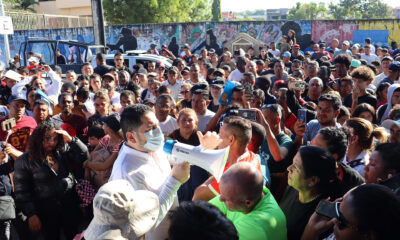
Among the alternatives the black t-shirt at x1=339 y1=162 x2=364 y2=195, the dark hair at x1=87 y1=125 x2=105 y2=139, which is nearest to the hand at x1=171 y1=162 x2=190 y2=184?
the black t-shirt at x1=339 y1=162 x2=364 y2=195

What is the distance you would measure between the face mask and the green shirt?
0.78m

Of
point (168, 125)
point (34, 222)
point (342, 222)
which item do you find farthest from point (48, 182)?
point (342, 222)

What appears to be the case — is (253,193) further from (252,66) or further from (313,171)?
(252,66)

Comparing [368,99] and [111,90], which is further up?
[111,90]

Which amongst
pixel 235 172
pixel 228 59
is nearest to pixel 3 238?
pixel 235 172

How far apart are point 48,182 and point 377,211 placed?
2.89m

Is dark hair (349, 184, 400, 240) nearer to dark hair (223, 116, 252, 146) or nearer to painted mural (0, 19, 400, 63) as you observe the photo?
dark hair (223, 116, 252, 146)

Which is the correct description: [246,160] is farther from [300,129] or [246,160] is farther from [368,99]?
[368,99]

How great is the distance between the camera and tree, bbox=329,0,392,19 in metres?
63.8

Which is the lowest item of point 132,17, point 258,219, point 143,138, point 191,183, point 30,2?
point 191,183

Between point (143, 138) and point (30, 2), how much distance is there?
42964mm

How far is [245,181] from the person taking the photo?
6.55ft

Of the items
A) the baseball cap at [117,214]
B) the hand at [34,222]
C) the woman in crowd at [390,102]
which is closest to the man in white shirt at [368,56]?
the woman in crowd at [390,102]

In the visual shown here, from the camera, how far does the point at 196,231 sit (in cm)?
140
